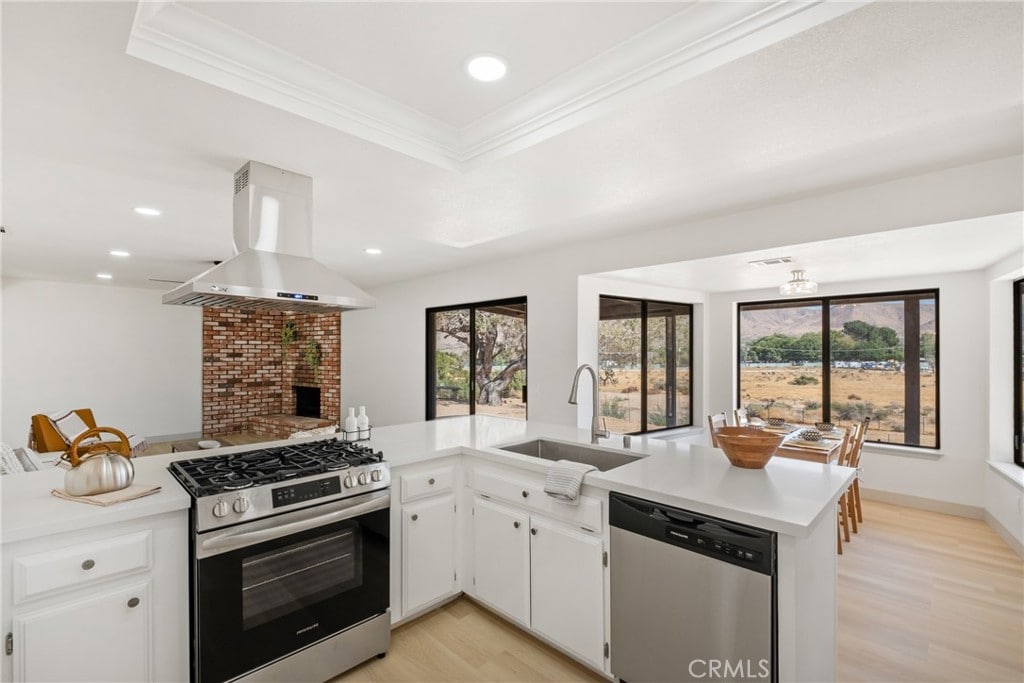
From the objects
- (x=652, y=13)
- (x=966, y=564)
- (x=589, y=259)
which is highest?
(x=652, y=13)

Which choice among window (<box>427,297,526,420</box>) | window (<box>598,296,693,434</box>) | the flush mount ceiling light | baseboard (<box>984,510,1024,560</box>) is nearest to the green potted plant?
window (<box>427,297,526,420</box>)

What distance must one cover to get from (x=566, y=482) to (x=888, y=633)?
1968mm

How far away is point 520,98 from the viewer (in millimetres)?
1952

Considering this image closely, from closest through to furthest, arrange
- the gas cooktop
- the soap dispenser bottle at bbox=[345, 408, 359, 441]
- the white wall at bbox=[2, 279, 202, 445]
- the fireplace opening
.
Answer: the gas cooktop, the soap dispenser bottle at bbox=[345, 408, 359, 441], the white wall at bbox=[2, 279, 202, 445], the fireplace opening

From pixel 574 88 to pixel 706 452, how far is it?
1.88m

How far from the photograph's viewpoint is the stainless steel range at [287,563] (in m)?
1.73

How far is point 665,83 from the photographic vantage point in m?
1.62

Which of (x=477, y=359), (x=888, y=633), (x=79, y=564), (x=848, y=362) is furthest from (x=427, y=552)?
(x=848, y=362)

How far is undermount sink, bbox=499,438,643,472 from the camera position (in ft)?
8.10

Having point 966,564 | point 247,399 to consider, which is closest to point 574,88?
point 966,564

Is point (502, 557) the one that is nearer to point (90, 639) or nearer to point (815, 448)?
point (90, 639)

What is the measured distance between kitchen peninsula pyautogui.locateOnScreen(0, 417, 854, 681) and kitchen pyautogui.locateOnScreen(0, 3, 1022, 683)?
146cm

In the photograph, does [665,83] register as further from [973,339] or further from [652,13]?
[973,339]

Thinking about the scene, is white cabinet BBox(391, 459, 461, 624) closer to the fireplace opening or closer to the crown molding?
the crown molding
